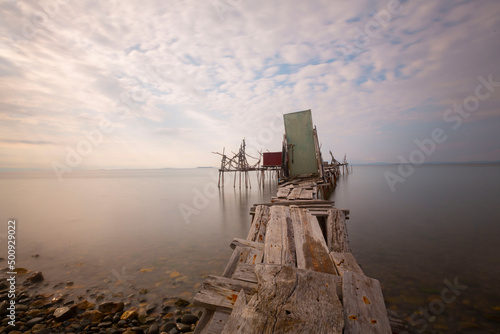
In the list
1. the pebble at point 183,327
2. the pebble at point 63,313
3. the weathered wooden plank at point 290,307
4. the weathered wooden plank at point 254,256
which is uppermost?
the weathered wooden plank at point 290,307

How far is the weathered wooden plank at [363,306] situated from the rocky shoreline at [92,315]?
2.99 metres

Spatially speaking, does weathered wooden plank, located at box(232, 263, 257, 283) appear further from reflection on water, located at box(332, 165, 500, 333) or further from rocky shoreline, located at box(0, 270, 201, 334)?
reflection on water, located at box(332, 165, 500, 333)

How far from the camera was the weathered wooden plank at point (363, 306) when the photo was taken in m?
1.92

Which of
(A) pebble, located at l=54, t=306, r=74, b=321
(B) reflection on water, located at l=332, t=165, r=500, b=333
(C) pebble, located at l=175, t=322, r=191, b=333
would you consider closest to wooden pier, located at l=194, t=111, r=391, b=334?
(C) pebble, located at l=175, t=322, r=191, b=333

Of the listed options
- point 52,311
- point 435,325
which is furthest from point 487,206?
A: point 52,311

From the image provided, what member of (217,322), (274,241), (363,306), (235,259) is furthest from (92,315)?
(363,306)

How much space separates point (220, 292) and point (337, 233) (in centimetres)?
331

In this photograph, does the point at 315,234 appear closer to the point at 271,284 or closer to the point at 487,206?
the point at 271,284

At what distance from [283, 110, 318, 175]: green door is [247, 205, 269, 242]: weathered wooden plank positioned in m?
9.04

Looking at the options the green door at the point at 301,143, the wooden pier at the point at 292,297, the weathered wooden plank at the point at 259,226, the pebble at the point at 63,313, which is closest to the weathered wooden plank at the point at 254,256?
the wooden pier at the point at 292,297

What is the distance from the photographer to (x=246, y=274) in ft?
9.10

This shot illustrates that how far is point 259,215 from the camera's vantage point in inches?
226

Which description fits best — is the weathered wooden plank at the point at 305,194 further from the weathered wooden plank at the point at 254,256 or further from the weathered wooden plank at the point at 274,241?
the weathered wooden plank at the point at 254,256

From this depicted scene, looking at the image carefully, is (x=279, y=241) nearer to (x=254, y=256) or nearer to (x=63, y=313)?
(x=254, y=256)
